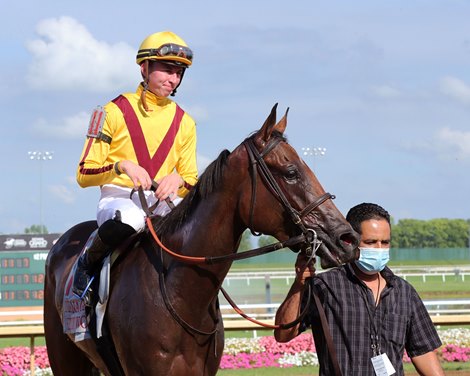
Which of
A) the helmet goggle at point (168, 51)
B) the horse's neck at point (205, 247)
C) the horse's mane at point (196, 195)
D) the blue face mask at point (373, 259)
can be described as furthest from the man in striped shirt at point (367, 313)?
the helmet goggle at point (168, 51)

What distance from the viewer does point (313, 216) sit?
3.58m

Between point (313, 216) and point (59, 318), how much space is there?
2.41 metres

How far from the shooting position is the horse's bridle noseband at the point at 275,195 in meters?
3.54

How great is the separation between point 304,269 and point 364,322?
0.33m

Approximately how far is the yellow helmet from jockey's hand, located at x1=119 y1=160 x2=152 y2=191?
619mm

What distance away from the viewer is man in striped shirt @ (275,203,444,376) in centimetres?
331

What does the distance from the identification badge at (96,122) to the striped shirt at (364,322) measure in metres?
1.63

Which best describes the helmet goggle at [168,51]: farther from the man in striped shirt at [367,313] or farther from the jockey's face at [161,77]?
the man in striped shirt at [367,313]

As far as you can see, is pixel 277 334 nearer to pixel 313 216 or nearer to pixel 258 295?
pixel 313 216

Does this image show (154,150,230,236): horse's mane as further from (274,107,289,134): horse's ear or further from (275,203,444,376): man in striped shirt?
(275,203,444,376): man in striped shirt

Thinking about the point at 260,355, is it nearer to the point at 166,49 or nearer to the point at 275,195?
the point at 166,49

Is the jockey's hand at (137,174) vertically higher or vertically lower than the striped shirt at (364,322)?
higher

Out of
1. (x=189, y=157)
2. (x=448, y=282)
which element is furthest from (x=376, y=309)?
(x=448, y=282)

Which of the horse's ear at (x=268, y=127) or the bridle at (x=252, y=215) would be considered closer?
the bridle at (x=252, y=215)
